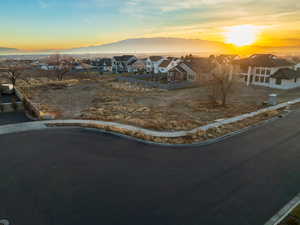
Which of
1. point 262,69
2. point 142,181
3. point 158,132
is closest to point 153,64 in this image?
point 262,69

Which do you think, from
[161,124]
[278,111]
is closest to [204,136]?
[161,124]

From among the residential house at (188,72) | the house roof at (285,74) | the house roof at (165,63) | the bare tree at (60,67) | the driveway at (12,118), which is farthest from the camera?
the house roof at (165,63)

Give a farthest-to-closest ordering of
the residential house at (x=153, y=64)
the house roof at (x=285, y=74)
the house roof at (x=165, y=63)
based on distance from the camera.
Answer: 1. the residential house at (x=153, y=64)
2. the house roof at (x=165, y=63)
3. the house roof at (x=285, y=74)

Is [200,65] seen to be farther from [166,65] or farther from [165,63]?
[165,63]

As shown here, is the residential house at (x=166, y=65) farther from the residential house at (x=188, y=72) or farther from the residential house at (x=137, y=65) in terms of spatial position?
the residential house at (x=137, y=65)

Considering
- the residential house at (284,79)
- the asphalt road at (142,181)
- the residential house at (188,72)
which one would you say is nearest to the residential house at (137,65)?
the residential house at (188,72)

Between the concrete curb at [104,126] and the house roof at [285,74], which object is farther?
the house roof at [285,74]
